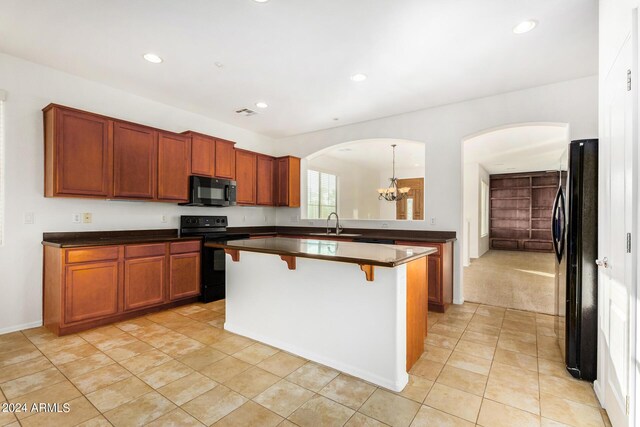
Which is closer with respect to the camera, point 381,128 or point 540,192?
point 381,128

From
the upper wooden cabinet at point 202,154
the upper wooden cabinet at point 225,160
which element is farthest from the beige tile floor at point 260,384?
the upper wooden cabinet at point 225,160

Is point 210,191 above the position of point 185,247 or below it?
above

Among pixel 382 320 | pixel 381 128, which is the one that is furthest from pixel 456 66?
pixel 382 320

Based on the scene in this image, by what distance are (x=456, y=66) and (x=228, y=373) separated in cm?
355

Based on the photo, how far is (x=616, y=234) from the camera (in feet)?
5.66

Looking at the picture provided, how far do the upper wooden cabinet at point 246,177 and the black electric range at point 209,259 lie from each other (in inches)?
29.3

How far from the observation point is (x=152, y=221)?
13.7 ft

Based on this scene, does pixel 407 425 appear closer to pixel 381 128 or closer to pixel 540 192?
pixel 381 128

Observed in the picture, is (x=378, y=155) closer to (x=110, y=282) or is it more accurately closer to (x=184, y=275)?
(x=184, y=275)

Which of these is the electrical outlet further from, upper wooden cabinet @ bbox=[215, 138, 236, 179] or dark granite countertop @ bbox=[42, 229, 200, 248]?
upper wooden cabinet @ bbox=[215, 138, 236, 179]

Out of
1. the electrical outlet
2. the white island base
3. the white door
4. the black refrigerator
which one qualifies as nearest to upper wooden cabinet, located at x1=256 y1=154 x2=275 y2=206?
the white island base

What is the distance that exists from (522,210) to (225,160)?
976 cm

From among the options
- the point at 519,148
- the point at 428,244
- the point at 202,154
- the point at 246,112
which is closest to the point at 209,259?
the point at 202,154

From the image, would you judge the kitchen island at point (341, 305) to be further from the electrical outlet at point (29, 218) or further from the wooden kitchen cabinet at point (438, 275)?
the electrical outlet at point (29, 218)
